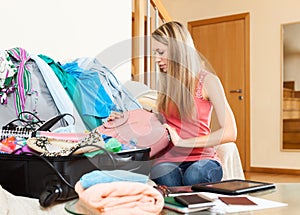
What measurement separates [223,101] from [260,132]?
335cm

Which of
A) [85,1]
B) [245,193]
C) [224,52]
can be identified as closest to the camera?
[245,193]

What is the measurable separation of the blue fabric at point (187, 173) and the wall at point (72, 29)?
84 cm

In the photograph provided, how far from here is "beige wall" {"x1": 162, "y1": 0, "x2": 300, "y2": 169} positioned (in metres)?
4.60

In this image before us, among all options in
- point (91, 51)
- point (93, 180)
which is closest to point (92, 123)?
point (91, 51)

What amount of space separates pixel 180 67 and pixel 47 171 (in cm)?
82

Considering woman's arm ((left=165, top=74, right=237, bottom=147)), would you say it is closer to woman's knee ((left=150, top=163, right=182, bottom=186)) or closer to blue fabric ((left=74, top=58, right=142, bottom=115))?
woman's knee ((left=150, top=163, right=182, bottom=186))

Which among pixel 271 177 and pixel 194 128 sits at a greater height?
pixel 194 128

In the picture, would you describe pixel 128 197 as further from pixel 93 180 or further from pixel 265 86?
pixel 265 86

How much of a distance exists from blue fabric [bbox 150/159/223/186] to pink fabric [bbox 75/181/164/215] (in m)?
0.81

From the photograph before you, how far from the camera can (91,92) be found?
1773 millimetres

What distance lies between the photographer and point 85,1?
7.54 ft

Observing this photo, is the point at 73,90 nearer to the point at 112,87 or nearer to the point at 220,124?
the point at 112,87

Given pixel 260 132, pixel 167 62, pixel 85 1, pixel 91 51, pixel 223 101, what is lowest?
pixel 260 132

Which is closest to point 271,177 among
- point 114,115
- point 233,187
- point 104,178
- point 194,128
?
point 194,128
